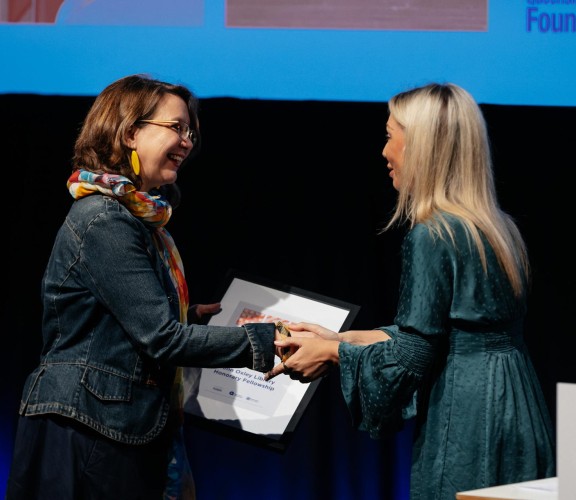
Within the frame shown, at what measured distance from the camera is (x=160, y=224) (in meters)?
2.11

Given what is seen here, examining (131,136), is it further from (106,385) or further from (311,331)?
(311,331)

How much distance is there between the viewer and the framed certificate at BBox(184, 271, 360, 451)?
2.50 m

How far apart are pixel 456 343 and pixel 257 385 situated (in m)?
0.84

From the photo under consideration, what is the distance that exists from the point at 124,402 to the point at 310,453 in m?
1.61

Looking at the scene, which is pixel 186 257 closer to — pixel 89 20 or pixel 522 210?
pixel 89 20

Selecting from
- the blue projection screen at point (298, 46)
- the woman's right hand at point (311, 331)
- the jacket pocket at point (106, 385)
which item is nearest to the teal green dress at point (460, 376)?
the woman's right hand at point (311, 331)

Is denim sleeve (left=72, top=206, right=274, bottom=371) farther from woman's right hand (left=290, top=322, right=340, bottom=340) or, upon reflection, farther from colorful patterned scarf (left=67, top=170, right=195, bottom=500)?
woman's right hand (left=290, top=322, right=340, bottom=340)

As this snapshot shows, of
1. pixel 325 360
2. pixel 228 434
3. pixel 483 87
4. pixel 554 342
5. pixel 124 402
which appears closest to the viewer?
pixel 124 402

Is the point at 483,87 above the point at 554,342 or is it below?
above

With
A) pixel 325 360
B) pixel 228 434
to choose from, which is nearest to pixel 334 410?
pixel 228 434

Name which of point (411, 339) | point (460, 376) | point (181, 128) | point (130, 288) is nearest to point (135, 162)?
point (181, 128)

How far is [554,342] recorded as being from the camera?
3336 millimetres

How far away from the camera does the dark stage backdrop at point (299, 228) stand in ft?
10.8

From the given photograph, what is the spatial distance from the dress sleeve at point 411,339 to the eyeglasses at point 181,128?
26.1 inches
